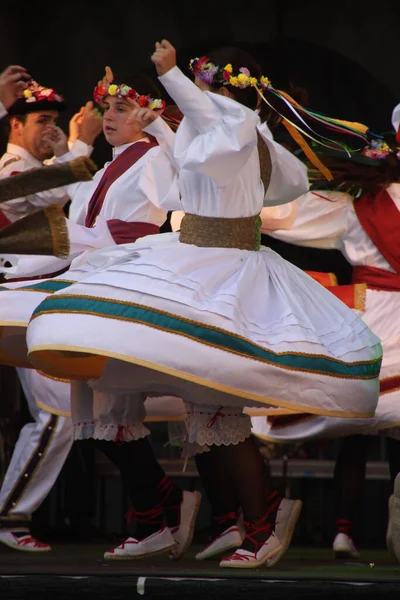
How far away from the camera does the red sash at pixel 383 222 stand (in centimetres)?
526

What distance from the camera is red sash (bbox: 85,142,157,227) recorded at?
16.4 feet

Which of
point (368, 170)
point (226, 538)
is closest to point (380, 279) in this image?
point (368, 170)

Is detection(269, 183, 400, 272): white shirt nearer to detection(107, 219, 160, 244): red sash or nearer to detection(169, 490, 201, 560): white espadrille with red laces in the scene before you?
detection(107, 219, 160, 244): red sash

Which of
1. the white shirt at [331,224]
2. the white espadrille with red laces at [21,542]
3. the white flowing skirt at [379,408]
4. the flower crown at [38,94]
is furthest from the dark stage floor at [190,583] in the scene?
the flower crown at [38,94]

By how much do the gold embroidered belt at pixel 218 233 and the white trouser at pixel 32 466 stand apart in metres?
1.39

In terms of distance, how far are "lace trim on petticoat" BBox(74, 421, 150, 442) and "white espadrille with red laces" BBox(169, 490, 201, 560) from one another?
0.28 meters

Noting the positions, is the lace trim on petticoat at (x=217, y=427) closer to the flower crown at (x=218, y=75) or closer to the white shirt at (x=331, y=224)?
the flower crown at (x=218, y=75)

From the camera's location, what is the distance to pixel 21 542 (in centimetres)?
517

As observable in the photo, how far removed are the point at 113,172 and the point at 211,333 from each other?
1.42 metres

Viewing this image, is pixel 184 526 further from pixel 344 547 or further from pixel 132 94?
pixel 132 94

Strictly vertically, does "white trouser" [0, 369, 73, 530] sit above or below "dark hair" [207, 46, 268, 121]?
below

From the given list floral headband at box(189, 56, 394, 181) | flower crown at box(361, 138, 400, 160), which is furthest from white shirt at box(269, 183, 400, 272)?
floral headband at box(189, 56, 394, 181)

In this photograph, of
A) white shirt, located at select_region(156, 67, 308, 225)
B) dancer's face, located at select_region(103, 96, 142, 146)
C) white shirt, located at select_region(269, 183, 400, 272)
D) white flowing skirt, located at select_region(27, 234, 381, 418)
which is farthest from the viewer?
white shirt, located at select_region(269, 183, 400, 272)

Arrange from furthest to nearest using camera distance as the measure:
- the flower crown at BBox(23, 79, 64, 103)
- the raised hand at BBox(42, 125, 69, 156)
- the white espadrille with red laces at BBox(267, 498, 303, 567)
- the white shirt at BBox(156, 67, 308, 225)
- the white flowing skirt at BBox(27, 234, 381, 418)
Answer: the flower crown at BBox(23, 79, 64, 103)
the raised hand at BBox(42, 125, 69, 156)
the white espadrille with red laces at BBox(267, 498, 303, 567)
the white shirt at BBox(156, 67, 308, 225)
the white flowing skirt at BBox(27, 234, 381, 418)
